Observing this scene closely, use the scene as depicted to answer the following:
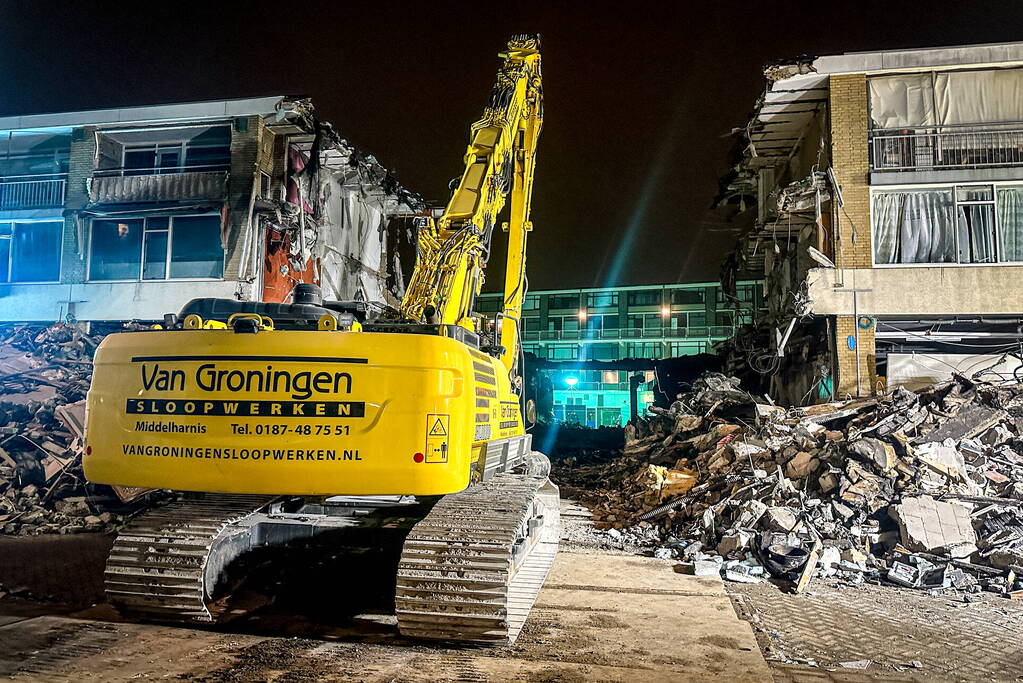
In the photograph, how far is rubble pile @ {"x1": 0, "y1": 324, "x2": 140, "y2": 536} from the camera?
11250 mm

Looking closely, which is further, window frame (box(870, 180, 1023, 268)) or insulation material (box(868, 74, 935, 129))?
insulation material (box(868, 74, 935, 129))

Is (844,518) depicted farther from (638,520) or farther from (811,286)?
(811,286)

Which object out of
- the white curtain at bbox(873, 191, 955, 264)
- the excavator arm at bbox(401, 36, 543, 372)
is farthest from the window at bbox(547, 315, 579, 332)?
the excavator arm at bbox(401, 36, 543, 372)

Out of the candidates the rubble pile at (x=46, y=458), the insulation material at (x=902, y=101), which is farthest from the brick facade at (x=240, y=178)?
the insulation material at (x=902, y=101)

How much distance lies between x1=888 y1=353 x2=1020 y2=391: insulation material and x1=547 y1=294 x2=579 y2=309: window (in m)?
48.6

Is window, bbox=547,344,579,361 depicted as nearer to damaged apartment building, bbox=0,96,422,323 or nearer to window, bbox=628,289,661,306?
window, bbox=628,289,661,306

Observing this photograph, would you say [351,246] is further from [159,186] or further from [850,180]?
[850,180]

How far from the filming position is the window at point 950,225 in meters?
15.5

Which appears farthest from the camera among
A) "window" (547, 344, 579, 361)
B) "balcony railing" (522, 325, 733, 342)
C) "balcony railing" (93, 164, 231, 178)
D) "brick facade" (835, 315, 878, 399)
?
"window" (547, 344, 579, 361)

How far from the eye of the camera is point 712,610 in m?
7.00

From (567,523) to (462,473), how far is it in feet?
24.1

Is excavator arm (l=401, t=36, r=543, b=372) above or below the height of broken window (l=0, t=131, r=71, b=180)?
below

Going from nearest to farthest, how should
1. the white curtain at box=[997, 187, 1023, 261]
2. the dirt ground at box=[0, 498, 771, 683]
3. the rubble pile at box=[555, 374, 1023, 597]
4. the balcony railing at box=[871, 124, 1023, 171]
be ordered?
the dirt ground at box=[0, 498, 771, 683]
the rubble pile at box=[555, 374, 1023, 597]
the white curtain at box=[997, 187, 1023, 261]
the balcony railing at box=[871, 124, 1023, 171]

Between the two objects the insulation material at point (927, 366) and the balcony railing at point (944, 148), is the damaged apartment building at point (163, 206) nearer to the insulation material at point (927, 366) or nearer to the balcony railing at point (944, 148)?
the balcony railing at point (944, 148)
